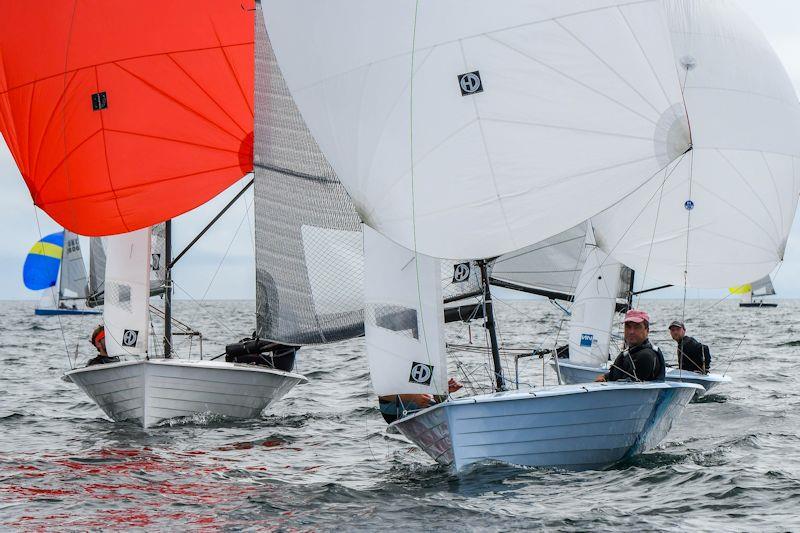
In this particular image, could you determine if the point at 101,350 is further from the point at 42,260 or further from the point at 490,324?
the point at 42,260

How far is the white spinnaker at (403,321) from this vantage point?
963 centimetres

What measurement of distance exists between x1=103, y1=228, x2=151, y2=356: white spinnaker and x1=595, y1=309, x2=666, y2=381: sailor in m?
6.74

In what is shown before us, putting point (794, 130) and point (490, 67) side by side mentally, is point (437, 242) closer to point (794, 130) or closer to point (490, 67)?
point (490, 67)

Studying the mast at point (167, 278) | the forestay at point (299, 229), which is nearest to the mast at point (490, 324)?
the forestay at point (299, 229)

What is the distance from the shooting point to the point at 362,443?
1227cm

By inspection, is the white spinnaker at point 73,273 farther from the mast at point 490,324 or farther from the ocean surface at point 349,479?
the mast at point 490,324

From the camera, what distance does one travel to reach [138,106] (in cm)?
1375

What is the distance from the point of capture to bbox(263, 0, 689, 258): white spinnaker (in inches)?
318

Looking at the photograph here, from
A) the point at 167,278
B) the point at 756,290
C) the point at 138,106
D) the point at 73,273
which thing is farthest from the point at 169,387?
the point at 73,273

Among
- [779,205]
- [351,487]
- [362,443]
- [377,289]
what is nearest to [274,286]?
[362,443]

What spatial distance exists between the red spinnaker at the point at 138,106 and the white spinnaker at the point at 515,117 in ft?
18.7

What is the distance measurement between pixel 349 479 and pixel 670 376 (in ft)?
21.3

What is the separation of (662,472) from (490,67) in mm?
3935

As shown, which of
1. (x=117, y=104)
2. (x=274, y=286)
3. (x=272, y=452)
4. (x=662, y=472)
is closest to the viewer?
(x=662, y=472)
